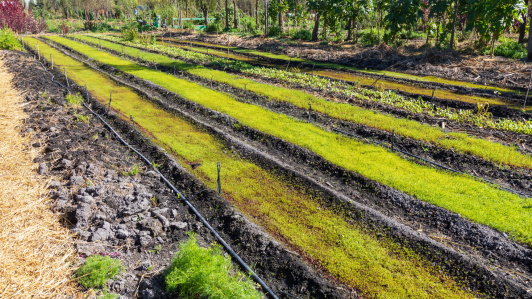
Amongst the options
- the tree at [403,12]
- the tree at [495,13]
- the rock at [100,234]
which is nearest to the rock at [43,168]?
the rock at [100,234]

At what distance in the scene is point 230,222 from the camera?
7.73 m

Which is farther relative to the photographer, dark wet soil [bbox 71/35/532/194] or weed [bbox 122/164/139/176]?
dark wet soil [bbox 71/35/532/194]

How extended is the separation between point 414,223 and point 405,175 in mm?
2124

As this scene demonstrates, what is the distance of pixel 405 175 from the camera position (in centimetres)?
974

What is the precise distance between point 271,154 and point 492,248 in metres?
6.51

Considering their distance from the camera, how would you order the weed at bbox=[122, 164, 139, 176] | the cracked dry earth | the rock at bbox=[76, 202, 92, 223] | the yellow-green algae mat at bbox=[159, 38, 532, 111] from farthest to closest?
the yellow-green algae mat at bbox=[159, 38, 532, 111]
the weed at bbox=[122, 164, 139, 176]
the rock at bbox=[76, 202, 92, 223]
the cracked dry earth

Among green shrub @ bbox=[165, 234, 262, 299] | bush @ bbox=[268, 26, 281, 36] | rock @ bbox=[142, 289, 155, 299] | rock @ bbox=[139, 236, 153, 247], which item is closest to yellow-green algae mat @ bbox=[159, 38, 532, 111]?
rock @ bbox=[139, 236, 153, 247]

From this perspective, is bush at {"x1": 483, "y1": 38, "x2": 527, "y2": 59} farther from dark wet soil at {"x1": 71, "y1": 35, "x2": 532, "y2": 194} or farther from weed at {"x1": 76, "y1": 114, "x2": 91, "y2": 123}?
weed at {"x1": 76, "y1": 114, "x2": 91, "y2": 123}

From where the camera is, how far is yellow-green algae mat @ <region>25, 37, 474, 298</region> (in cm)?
625

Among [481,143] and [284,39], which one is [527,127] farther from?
[284,39]

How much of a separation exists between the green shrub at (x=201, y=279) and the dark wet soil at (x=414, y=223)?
363cm

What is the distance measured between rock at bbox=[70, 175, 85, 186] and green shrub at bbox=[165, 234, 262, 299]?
3.99m

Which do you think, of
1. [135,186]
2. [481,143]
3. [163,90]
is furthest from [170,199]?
[163,90]

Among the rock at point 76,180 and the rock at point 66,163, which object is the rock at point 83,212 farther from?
the rock at point 66,163
